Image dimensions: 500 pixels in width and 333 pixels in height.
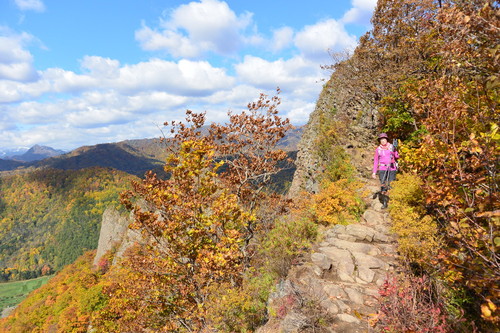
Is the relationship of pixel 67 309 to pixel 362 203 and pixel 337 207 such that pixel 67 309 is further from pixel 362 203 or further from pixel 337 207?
pixel 362 203

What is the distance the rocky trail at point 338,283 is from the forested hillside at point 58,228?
136065mm

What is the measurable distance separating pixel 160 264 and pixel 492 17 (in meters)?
9.27

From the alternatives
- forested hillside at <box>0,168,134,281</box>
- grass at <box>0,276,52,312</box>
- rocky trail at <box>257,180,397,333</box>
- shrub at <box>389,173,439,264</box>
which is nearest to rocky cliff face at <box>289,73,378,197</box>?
shrub at <box>389,173,439,264</box>

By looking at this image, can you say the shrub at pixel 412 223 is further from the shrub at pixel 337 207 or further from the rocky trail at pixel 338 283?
the shrub at pixel 337 207

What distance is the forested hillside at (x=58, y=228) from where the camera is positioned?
481 feet

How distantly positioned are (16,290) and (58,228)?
4042cm

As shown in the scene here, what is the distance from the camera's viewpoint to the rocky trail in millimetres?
5629

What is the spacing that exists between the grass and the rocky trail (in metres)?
159

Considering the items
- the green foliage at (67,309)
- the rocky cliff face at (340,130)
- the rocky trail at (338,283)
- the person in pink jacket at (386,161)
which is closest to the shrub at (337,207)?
the rocky trail at (338,283)

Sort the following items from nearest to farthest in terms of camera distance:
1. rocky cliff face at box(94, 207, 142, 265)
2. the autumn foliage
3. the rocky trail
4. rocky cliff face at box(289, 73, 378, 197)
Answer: the autumn foliage, the rocky trail, rocky cliff face at box(289, 73, 378, 197), rocky cliff face at box(94, 207, 142, 265)

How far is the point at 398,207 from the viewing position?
30.0 feet

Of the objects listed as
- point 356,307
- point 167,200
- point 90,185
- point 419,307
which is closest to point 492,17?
point 419,307

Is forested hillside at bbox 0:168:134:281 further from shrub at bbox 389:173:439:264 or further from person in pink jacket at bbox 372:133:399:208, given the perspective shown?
shrub at bbox 389:173:439:264

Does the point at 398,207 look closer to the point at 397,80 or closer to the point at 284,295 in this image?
the point at 284,295
